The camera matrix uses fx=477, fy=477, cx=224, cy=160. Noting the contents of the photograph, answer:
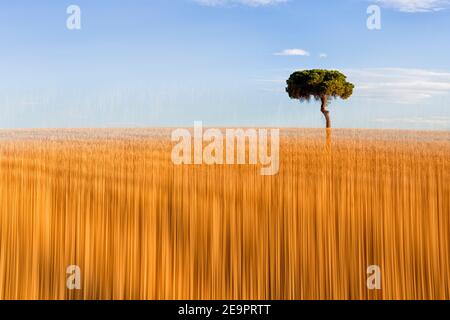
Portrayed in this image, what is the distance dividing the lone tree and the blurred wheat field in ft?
33.8

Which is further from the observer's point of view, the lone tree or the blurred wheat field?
the lone tree

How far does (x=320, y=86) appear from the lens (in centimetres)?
1320

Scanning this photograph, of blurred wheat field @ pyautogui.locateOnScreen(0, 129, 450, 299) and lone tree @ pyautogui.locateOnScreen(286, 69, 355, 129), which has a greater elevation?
lone tree @ pyautogui.locateOnScreen(286, 69, 355, 129)

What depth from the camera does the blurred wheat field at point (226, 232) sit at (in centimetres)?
265

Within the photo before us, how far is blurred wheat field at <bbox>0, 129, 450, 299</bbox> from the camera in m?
2.65

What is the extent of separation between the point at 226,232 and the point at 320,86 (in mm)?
11042

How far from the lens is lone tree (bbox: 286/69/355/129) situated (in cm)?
1321

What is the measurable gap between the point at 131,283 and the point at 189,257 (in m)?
0.35

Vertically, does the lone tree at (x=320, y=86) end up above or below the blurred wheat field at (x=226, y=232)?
above

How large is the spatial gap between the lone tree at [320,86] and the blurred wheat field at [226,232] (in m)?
10.3

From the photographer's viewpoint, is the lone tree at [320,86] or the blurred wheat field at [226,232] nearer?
the blurred wheat field at [226,232]

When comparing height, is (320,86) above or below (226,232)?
above

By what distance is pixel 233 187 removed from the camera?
2906mm
